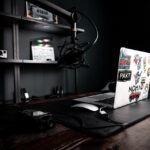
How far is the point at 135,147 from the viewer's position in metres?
0.59

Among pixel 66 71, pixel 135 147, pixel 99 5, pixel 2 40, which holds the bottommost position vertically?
pixel 135 147

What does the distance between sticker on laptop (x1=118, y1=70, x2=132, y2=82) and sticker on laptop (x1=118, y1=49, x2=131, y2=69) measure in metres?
0.03

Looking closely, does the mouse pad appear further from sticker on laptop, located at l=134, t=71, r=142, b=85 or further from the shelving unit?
the shelving unit

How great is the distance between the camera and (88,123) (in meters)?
0.81

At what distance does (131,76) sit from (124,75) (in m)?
0.10

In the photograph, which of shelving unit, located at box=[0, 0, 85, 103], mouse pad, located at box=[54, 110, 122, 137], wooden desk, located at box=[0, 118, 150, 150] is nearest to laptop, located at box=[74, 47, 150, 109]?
mouse pad, located at box=[54, 110, 122, 137]

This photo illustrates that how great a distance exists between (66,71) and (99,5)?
4.09 ft

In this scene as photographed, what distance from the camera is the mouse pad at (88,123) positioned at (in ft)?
2.34

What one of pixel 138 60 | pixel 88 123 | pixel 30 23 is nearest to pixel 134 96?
pixel 138 60

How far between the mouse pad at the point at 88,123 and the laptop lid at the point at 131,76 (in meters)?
0.20

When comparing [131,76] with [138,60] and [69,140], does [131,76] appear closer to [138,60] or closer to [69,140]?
[138,60]

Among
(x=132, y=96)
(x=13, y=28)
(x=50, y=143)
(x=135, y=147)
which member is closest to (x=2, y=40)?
(x=13, y=28)

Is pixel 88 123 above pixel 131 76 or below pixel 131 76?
below

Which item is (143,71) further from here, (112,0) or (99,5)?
(112,0)
